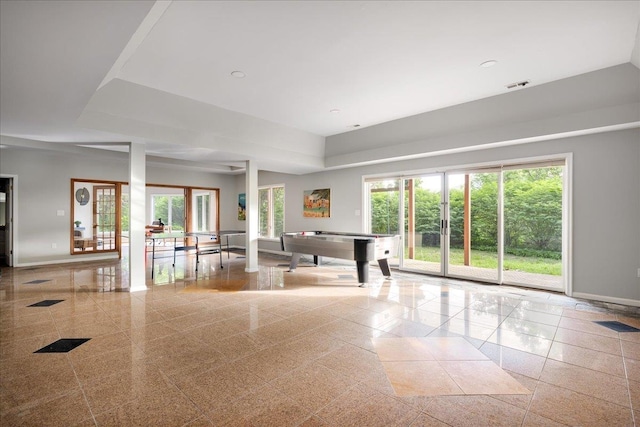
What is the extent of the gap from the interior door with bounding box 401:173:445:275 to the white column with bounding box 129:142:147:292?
5.13m

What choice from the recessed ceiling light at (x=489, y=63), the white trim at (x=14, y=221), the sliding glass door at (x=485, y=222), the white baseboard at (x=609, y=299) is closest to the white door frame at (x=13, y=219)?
the white trim at (x=14, y=221)

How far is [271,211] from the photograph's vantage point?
10.2m

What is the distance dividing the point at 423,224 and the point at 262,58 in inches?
183

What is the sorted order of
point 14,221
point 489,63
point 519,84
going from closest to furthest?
point 489,63, point 519,84, point 14,221

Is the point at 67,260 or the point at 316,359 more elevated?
the point at 67,260

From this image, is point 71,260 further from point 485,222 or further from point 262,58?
point 485,222

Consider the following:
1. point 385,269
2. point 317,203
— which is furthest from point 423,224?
point 317,203

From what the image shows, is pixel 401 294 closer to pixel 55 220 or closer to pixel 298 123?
pixel 298 123

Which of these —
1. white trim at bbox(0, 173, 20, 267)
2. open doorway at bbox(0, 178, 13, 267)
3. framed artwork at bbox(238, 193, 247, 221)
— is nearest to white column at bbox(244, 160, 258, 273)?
framed artwork at bbox(238, 193, 247, 221)

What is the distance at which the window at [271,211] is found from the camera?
389 inches

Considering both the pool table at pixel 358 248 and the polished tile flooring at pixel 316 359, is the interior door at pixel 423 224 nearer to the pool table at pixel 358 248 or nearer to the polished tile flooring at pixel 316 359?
the pool table at pixel 358 248

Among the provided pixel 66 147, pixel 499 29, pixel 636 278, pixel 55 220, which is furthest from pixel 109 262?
pixel 636 278

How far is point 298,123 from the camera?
6.25 meters

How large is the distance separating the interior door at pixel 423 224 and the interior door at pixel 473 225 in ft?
0.58
